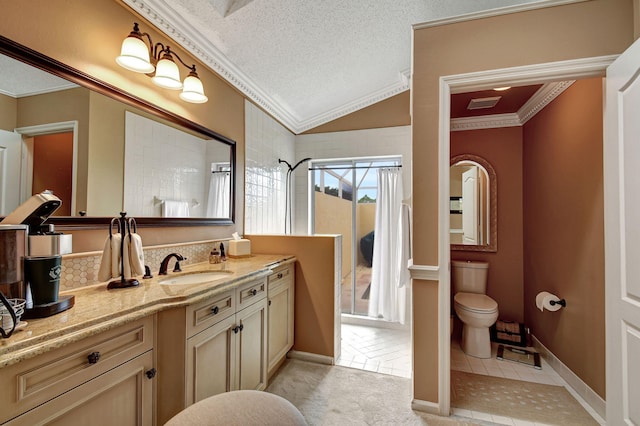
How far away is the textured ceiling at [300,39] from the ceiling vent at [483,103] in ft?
2.36

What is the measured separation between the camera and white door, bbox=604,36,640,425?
50.9 inches

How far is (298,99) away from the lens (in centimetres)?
310

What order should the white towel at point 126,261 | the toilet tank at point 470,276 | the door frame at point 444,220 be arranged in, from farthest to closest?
the toilet tank at point 470,276 < the door frame at point 444,220 < the white towel at point 126,261

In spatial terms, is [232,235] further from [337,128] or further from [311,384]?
[337,128]

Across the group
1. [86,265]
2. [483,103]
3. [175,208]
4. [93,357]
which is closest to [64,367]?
[93,357]

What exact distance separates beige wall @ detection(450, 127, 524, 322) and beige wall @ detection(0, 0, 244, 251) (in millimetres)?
2943

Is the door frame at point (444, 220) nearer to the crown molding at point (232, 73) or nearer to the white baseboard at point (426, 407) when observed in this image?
the white baseboard at point (426, 407)

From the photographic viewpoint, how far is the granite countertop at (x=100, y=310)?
2.53 feet

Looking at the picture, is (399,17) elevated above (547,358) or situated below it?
above

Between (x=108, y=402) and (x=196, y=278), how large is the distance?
2.76 feet

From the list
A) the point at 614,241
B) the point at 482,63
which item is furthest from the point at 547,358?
the point at 482,63

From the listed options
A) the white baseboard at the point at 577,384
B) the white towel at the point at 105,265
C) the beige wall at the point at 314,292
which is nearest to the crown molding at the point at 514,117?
the beige wall at the point at 314,292

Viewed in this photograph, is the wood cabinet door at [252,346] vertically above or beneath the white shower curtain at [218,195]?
beneath

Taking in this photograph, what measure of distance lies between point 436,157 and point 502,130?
1.83 meters
